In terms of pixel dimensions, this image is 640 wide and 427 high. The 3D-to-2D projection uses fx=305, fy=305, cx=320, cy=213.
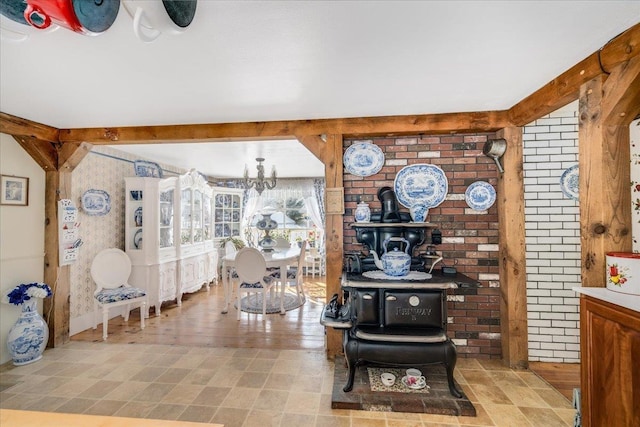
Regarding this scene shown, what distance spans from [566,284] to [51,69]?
4.08m

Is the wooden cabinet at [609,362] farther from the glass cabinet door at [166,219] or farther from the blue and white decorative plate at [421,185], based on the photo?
the glass cabinet door at [166,219]

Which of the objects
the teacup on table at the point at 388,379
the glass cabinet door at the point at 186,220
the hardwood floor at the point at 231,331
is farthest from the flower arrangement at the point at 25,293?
the teacup on table at the point at 388,379

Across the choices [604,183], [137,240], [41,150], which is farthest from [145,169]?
[604,183]

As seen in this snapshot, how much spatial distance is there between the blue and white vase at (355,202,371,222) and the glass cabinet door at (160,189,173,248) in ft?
9.59

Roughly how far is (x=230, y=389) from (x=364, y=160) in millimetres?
2199

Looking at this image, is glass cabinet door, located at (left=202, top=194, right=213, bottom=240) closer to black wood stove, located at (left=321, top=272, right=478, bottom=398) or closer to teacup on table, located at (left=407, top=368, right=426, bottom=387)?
black wood stove, located at (left=321, top=272, right=478, bottom=398)

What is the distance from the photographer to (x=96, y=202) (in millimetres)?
3635

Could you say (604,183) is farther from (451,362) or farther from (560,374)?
(560,374)

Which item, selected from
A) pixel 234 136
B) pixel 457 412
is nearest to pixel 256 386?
pixel 457 412

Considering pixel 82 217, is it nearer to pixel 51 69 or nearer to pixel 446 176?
pixel 51 69

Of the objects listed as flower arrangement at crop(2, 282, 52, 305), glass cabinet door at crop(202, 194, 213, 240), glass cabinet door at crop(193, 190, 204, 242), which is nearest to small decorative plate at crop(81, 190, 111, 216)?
flower arrangement at crop(2, 282, 52, 305)

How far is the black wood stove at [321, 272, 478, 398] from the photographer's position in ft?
6.90

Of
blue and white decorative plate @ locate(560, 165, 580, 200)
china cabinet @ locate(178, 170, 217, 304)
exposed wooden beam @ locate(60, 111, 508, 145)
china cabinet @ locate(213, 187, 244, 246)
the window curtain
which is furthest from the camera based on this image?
the window curtain

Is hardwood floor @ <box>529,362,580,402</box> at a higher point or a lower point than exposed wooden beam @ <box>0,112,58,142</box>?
lower
